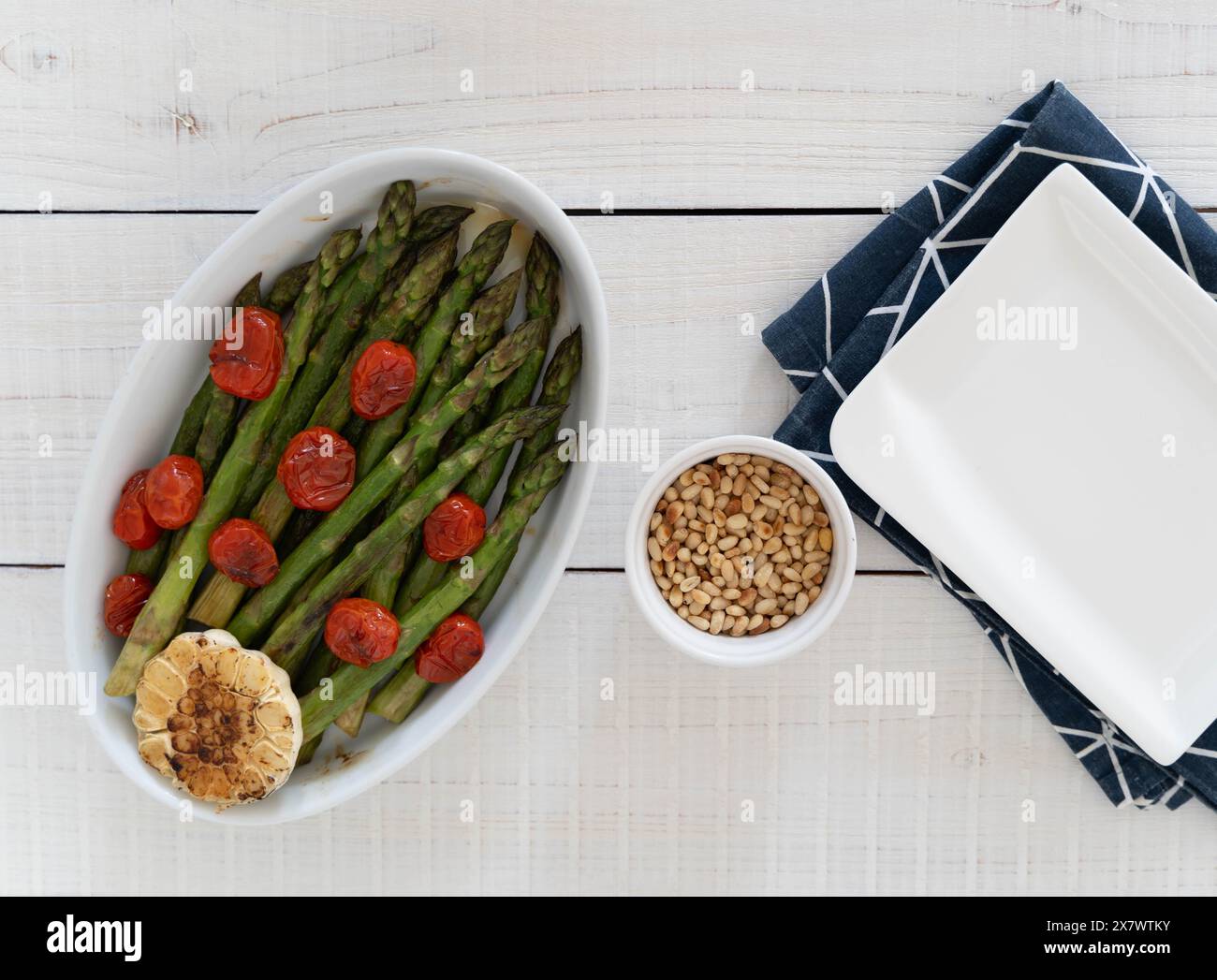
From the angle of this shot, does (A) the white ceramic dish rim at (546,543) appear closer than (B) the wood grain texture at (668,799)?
Yes

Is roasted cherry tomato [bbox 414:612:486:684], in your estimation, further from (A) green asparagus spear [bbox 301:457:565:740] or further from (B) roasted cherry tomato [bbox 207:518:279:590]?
(B) roasted cherry tomato [bbox 207:518:279:590]

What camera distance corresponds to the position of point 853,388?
995mm

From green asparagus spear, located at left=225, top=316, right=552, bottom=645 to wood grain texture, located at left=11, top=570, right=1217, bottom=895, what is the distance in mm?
250

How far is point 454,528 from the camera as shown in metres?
0.93

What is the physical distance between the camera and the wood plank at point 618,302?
1031mm

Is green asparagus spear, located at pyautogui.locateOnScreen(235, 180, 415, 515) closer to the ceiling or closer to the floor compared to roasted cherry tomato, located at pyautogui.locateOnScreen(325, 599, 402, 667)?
closer to the ceiling

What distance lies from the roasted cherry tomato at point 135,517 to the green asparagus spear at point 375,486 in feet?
0.37

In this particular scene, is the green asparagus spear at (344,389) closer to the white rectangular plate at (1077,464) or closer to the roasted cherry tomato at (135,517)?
the roasted cherry tomato at (135,517)

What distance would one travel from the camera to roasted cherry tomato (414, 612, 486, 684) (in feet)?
3.06

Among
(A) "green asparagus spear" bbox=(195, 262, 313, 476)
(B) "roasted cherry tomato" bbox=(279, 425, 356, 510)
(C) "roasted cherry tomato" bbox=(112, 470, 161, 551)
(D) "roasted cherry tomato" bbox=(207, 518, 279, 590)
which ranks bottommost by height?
(D) "roasted cherry tomato" bbox=(207, 518, 279, 590)

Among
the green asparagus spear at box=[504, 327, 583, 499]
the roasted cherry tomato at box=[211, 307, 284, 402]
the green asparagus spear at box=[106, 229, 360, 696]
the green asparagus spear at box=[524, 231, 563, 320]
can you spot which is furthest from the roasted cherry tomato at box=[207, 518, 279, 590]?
the green asparagus spear at box=[524, 231, 563, 320]

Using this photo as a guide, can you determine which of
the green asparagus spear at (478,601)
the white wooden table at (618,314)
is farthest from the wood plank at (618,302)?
the green asparagus spear at (478,601)
